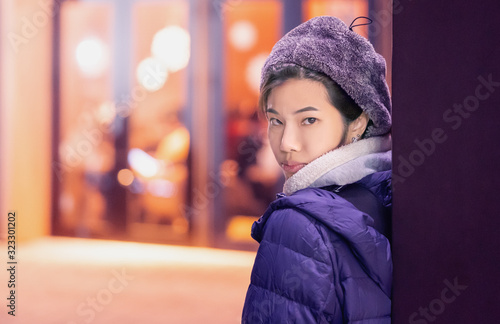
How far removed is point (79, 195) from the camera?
17.6ft

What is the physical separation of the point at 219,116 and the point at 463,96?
13.5 feet

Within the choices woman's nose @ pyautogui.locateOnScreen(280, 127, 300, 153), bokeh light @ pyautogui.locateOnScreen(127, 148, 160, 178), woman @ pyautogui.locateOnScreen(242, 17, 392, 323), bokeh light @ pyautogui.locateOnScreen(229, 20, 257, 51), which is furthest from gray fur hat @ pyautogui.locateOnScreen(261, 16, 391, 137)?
bokeh light @ pyautogui.locateOnScreen(127, 148, 160, 178)

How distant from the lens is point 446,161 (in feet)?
2.51

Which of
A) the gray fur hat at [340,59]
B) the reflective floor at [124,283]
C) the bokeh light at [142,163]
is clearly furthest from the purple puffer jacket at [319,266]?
the bokeh light at [142,163]

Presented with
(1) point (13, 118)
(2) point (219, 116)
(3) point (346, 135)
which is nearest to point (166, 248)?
(2) point (219, 116)

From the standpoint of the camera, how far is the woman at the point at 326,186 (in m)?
0.79

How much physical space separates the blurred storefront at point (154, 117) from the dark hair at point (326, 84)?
3.61 m

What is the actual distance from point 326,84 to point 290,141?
0.13 meters

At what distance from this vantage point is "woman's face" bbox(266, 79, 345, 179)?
96 cm

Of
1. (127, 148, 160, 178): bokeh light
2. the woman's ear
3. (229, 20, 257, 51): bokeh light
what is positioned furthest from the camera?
(127, 148, 160, 178): bokeh light

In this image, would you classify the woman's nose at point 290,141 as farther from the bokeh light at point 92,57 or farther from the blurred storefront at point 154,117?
the bokeh light at point 92,57

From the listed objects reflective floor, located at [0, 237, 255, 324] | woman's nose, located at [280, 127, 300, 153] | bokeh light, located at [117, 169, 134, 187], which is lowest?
reflective floor, located at [0, 237, 255, 324]

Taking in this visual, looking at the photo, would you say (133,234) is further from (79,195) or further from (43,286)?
(43,286)

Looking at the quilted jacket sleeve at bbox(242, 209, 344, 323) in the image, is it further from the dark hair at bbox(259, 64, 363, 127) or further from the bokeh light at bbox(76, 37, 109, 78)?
the bokeh light at bbox(76, 37, 109, 78)
